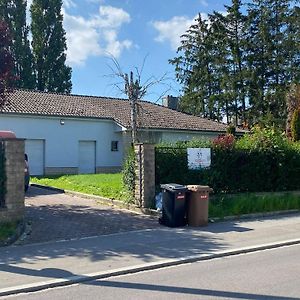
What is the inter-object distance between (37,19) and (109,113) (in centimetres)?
2051

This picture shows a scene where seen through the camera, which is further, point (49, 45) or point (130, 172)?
point (49, 45)

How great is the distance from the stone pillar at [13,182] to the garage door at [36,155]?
624 inches

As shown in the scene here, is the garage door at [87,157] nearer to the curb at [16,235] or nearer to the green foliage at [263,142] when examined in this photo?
the green foliage at [263,142]

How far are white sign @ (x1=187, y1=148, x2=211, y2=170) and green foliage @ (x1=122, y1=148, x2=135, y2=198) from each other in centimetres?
179

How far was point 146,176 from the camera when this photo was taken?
13.6 m

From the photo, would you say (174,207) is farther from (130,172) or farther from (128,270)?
(128,270)

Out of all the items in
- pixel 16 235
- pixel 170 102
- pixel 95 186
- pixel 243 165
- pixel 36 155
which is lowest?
pixel 16 235

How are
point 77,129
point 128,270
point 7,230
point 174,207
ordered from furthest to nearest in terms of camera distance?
point 77,129 → point 174,207 → point 7,230 → point 128,270

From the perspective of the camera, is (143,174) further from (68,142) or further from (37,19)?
(37,19)

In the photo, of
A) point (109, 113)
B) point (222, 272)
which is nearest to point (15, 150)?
point (222, 272)

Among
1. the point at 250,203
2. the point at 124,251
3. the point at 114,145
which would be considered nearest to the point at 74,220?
the point at 124,251

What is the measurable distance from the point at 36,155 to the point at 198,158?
14.9m

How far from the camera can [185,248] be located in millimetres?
9344

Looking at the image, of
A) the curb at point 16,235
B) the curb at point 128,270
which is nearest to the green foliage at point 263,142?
the curb at point 128,270
